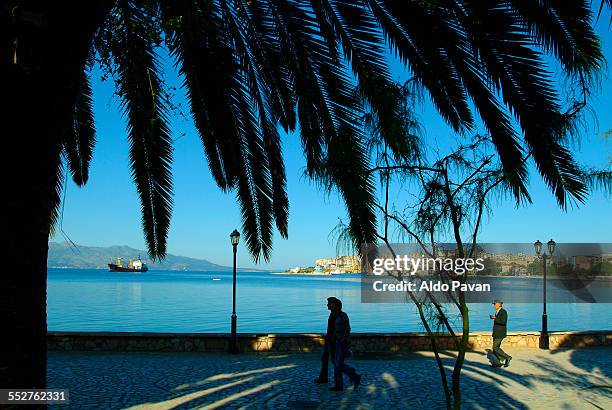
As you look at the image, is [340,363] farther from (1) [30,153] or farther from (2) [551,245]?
(2) [551,245]

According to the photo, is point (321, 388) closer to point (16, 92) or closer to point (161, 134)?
point (161, 134)

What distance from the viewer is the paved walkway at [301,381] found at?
8.92 metres

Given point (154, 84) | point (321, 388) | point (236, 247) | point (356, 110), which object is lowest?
point (321, 388)

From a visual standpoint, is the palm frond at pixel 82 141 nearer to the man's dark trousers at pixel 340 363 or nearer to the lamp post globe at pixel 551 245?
the man's dark trousers at pixel 340 363

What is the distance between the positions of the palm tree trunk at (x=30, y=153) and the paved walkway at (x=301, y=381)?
20.3 ft

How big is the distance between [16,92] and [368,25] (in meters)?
3.75

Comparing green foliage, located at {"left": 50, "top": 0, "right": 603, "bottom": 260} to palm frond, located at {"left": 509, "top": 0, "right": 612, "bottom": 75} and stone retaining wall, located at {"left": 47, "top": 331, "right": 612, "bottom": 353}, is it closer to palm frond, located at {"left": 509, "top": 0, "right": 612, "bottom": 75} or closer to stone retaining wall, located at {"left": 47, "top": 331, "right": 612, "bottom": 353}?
palm frond, located at {"left": 509, "top": 0, "right": 612, "bottom": 75}

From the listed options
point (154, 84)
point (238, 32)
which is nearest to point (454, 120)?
point (238, 32)

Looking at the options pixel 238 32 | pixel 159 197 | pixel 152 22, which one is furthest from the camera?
pixel 159 197

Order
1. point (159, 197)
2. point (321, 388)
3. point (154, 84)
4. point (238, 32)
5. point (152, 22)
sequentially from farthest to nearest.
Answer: point (321, 388)
point (159, 197)
point (154, 84)
point (238, 32)
point (152, 22)

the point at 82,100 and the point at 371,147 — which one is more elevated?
the point at 82,100

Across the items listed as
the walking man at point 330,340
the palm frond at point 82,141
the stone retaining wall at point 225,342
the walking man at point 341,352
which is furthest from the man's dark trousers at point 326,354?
the palm frond at point 82,141

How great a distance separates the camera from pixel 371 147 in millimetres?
6008

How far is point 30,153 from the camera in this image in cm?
292
